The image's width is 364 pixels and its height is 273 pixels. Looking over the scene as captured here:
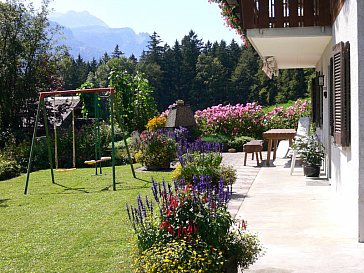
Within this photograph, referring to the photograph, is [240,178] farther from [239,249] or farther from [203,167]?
[239,249]

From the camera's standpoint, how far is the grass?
6332mm

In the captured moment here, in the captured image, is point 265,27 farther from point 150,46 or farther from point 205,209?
point 150,46

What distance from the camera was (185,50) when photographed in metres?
59.1

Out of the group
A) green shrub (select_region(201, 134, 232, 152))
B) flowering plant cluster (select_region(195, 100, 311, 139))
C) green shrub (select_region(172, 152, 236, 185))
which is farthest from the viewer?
flowering plant cluster (select_region(195, 100, 311, 139))

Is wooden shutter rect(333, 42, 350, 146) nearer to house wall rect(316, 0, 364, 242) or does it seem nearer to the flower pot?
house wall rect(316, 0, 364, 242)

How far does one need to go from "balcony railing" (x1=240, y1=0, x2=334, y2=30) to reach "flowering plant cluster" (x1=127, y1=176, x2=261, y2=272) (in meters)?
5.76

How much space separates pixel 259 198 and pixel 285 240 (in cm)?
329

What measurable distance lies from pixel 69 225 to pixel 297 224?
3.19 meters

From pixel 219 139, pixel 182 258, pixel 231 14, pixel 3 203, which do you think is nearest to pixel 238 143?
pixel 219 139

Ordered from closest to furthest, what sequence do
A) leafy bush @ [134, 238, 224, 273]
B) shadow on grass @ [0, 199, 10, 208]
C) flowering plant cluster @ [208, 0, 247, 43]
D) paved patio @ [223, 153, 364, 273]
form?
leafy bush @ [134, 238, 224, 273] < paved patio @ [223, 153, 364, 273] < shadow on grass @ [0, 199, 10, 208] < flowering plant cluster @ [208, 0, 247, 43]

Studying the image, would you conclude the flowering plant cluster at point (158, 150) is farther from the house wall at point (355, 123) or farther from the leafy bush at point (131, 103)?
the leafy bush at point (131, 103)

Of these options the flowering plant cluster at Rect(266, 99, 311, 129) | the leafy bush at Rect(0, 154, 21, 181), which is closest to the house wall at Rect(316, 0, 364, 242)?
the leafy bush at Rect(0, 154, 21, 181)

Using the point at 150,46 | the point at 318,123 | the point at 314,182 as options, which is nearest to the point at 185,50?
the point at 150,46

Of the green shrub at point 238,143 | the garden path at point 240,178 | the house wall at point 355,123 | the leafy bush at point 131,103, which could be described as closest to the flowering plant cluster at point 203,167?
the garden path at point 240,178
